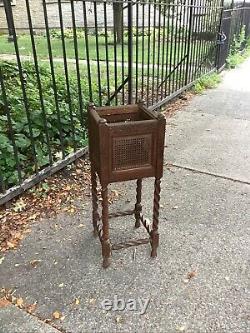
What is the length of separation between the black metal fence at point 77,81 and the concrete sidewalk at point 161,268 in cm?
72

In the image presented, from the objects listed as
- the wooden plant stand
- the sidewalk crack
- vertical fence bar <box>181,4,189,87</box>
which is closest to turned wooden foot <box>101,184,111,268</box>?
the wooden plant stand

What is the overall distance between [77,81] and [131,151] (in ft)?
6.54

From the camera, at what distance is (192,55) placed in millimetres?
6430

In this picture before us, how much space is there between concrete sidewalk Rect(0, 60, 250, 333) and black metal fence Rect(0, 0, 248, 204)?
0.72m

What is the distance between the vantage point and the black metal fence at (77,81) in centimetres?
301

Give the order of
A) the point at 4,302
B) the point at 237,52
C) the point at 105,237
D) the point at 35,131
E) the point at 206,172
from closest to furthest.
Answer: the point at 4,302, the point at 105,237, the point at 35,131, the point at 206,172, the point at 237,52

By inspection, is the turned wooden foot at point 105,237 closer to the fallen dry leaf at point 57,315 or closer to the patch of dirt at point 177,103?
the fallen dry leaf at point 57,315

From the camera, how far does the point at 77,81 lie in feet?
12.3

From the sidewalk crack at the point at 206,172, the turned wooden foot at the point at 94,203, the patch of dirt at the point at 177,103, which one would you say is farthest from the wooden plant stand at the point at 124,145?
the patch of dirt at the point at 177,103

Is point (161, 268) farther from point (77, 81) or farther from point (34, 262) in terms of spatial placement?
point (77, 81)

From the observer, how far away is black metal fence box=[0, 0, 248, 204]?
301cm

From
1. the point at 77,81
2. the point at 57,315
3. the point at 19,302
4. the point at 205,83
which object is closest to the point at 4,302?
the point at 19,302

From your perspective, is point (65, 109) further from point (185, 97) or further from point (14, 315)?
point (185, 97)

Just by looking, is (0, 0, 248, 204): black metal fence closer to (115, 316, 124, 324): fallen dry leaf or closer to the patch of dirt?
the patch of dirt
